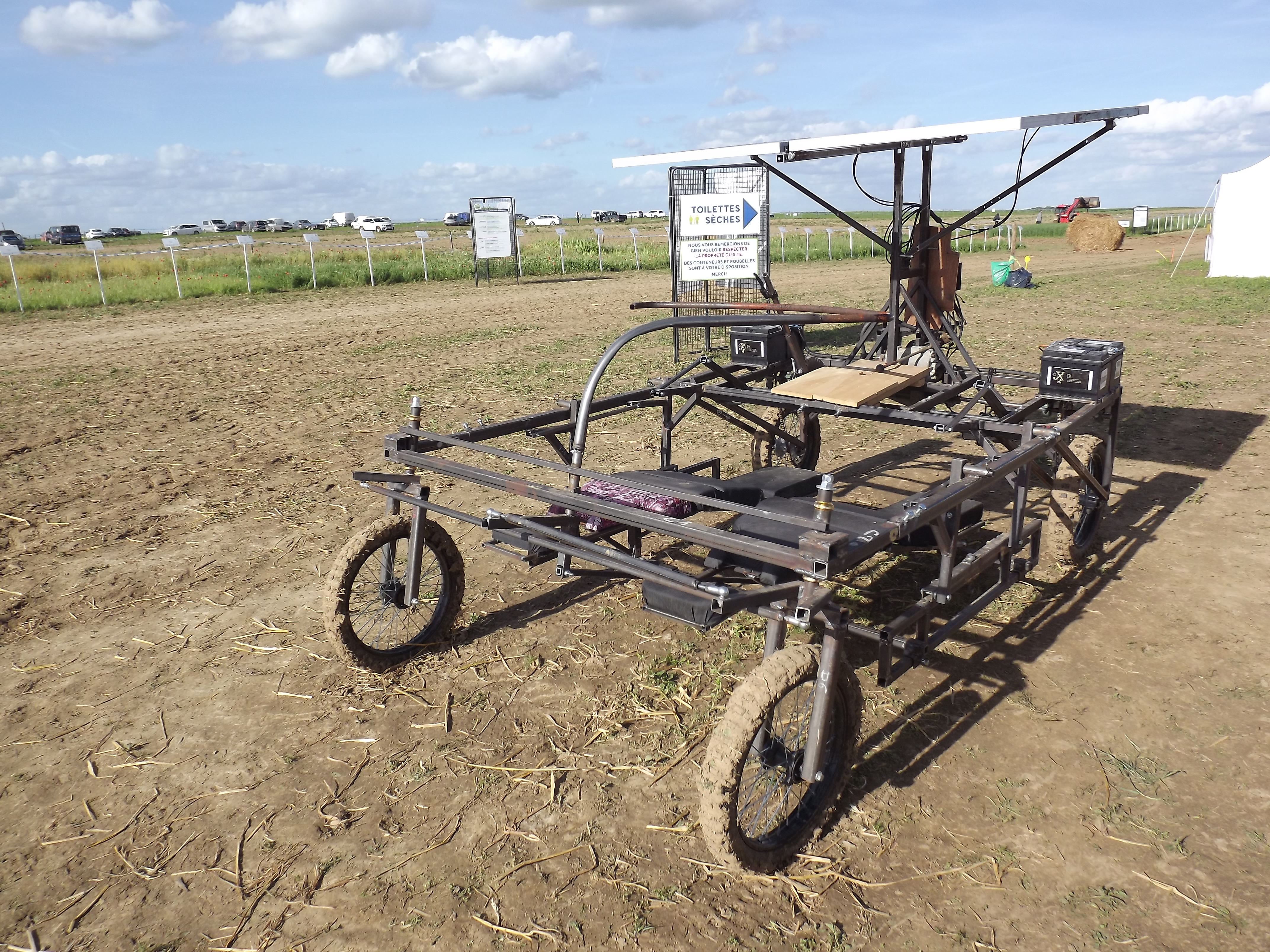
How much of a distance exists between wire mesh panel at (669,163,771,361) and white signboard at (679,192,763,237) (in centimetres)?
3

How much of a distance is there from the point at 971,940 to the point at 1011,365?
11.1 m

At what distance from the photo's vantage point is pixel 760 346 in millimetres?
6930

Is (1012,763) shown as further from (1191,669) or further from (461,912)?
(461,912)

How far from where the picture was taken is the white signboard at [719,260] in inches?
537

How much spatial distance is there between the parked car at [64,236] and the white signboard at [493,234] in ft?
198

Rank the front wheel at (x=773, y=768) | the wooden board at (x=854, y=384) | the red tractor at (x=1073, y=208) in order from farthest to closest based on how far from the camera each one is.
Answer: the red tractor at (x=1073, y=208) → the wooden board at (x=854, y=384) → the front wheel at (x=773, y=768)

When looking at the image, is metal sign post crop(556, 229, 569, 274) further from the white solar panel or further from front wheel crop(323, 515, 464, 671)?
front wheel crop(323, 515, 464, 671)

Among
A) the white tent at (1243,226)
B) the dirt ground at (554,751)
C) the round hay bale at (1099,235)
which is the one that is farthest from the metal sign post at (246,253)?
the round hay bale at (1099,235)

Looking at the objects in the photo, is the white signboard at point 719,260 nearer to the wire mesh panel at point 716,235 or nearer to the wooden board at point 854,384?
the wire mesh panel at point 716,235

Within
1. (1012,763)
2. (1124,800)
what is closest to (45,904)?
(1012,763)

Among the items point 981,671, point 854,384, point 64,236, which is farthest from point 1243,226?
point 64,236

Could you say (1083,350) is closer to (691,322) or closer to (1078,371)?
(1078,371)

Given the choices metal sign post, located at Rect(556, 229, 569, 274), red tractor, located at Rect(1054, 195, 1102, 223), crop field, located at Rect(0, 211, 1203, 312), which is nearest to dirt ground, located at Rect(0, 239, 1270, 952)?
crop field, located at Rect(0, 211, 1203, 312)

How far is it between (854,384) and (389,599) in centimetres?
330
